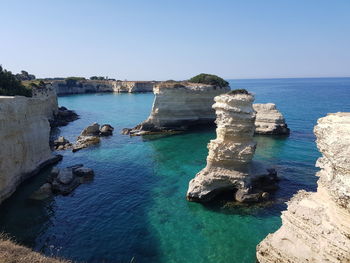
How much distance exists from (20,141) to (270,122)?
3456 centimetres

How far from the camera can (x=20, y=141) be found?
25.3 meters

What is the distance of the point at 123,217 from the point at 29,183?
11650 mm

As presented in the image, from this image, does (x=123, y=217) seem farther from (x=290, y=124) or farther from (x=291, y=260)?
(x=290, y=124)

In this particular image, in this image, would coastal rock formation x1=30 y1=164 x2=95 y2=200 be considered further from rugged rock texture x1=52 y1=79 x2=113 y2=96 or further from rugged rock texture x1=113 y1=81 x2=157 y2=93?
rugged rock texture x1=113 y1=81 x2=157 y2=93

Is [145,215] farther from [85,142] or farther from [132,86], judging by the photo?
[132,86]

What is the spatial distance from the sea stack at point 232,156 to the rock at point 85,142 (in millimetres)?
21161

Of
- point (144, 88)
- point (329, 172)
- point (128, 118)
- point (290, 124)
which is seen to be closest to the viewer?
point (329, 172)

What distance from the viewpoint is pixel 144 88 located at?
142 m

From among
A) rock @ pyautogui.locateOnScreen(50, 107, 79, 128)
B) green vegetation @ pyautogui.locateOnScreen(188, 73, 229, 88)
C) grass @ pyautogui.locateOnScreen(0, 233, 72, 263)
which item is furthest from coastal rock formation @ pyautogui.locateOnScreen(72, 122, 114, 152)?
grass @ pyautogui.locateOnScreen(0, 233, 72, 263)

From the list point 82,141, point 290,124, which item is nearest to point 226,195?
point 82,141

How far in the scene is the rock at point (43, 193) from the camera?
23.3 meters

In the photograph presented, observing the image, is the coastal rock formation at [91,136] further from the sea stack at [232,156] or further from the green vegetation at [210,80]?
the green vegetation at [210,80]

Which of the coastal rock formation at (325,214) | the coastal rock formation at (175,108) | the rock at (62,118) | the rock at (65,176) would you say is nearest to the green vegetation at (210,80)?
the coastal rock formation at (175,108)

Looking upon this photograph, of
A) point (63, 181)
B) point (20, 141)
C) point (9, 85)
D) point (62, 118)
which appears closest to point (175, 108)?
point (9, 85)
